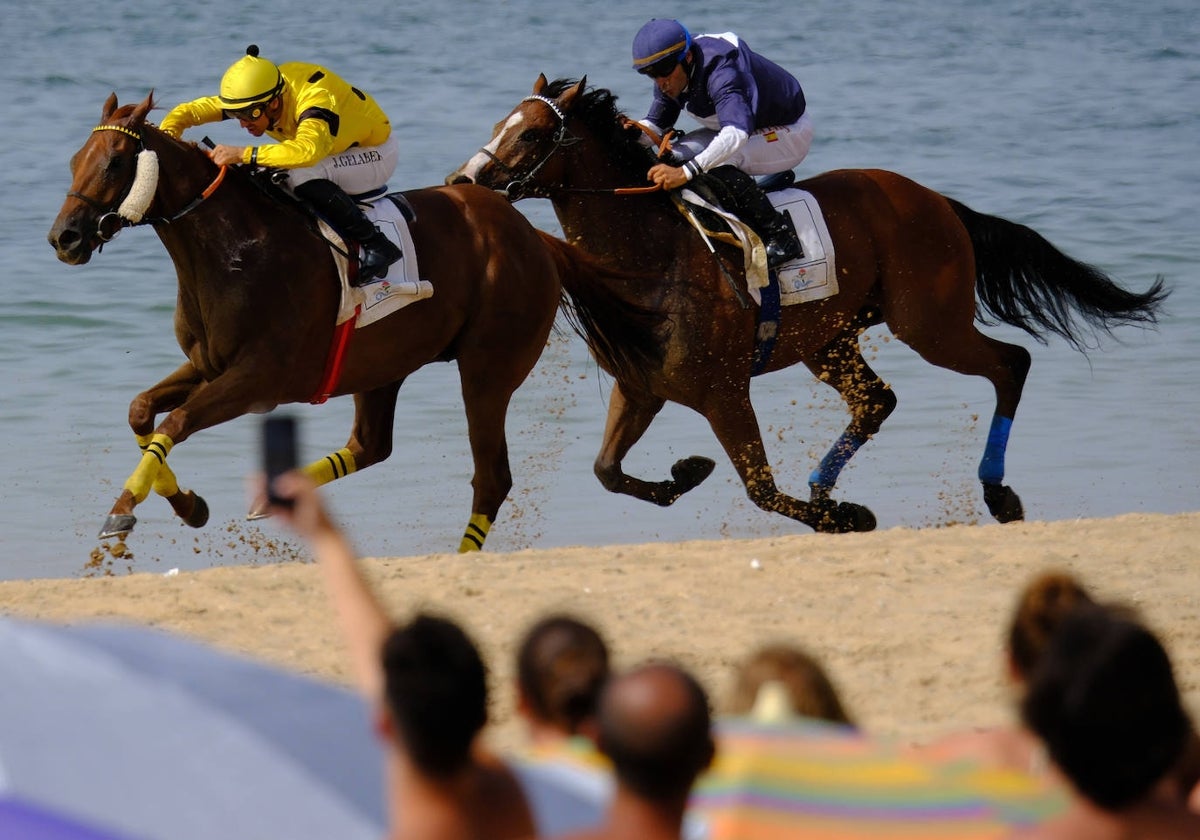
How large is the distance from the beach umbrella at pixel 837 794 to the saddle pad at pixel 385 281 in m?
4.92

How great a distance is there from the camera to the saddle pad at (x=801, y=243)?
26.9 ft

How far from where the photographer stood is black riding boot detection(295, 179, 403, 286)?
7.39 m

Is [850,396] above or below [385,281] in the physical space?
below

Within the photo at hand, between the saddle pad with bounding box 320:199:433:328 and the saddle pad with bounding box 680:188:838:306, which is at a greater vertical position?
the saddle pad with bounding box 320:199:433:328

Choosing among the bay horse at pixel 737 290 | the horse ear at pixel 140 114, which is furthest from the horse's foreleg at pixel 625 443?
the horse ear at pixel 140 114

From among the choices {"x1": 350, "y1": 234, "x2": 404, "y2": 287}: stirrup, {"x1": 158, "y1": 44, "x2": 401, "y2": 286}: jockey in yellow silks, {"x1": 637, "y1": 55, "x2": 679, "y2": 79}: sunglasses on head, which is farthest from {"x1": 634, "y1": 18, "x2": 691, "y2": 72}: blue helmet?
{"x1": 350, "y1": 234, "x2": 404, "y2": 287}: stirrup

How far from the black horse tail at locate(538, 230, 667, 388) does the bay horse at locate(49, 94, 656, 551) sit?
10 millimetres

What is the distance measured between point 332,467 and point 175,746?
5.24 m

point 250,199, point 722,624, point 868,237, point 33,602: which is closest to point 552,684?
point 722,624

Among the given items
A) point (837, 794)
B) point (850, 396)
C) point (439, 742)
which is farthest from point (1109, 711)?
point (850, 396)

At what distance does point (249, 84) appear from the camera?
7.28 metres

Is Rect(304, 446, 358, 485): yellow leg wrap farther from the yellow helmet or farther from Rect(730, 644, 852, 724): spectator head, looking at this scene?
Rect(730, 644, 852, 724): spectator head

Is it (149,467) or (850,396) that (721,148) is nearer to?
(850,396)

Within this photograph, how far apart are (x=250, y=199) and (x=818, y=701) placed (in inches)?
194
